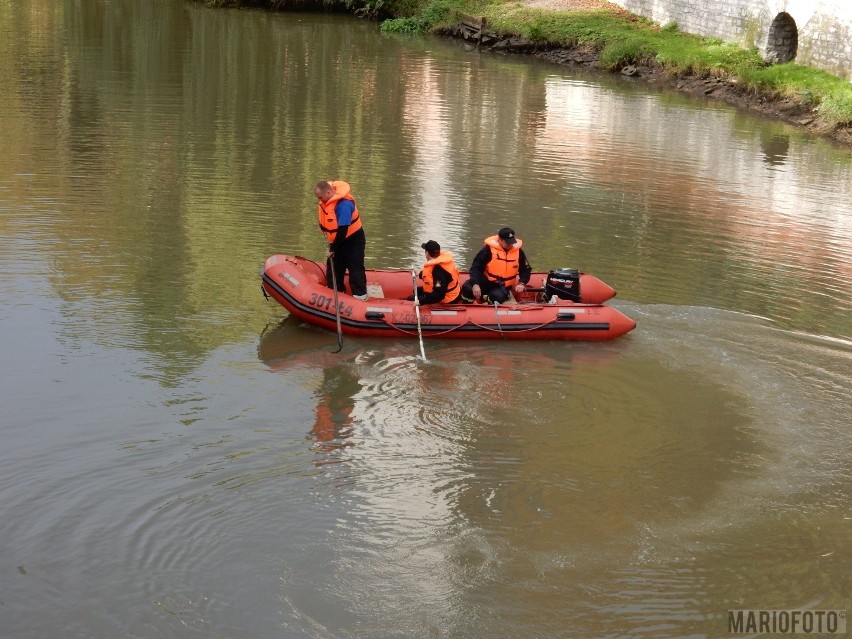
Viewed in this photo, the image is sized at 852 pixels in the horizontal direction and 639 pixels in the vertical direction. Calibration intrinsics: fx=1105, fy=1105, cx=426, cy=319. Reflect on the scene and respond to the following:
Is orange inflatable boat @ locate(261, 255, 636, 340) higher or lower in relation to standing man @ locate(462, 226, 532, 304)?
lower

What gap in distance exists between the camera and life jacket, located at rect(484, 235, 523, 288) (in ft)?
36.4

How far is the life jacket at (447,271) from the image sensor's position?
1084cm

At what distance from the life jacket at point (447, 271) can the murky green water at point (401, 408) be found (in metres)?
0.58

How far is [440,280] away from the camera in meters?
10.9

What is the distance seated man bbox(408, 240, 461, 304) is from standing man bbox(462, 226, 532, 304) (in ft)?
0.88

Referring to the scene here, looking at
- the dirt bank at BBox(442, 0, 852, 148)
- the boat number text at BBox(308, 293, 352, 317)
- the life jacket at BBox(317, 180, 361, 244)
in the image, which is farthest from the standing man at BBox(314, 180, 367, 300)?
the dirt bank at BBox(442, 0, 852, 148)

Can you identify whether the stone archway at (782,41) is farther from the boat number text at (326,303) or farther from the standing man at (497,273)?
the boat number text at (326,303)

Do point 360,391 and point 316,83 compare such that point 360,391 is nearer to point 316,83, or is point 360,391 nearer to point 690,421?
point 690,421

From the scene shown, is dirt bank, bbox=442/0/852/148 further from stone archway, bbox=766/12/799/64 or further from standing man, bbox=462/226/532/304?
standing man, bbox=462/226/532/304

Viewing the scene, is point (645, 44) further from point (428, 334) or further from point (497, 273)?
point (428, 334)

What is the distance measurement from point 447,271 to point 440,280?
0.11 metres

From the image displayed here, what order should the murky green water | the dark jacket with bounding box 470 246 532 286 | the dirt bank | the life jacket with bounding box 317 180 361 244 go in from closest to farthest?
the murky green water, the life jacket with bounding box 317 180 361 244, the dark jacket with bounding box 470 246 532 286, the dirt bank

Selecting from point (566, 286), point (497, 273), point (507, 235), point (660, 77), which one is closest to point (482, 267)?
point (497, 273)

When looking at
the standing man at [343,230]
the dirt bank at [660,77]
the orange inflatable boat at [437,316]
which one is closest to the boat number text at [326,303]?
the orange inflatable boat at [437,316]
